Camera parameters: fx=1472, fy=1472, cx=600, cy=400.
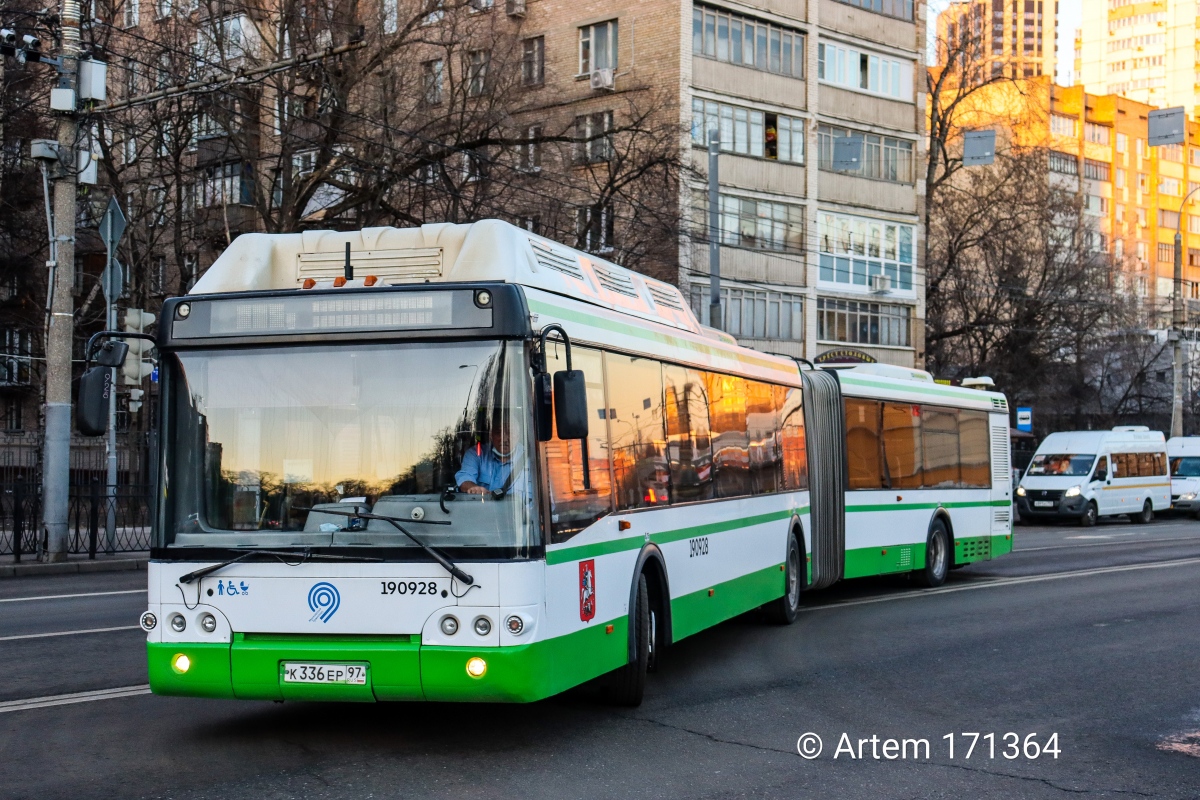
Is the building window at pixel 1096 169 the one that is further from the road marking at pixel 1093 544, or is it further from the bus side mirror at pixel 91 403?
the bus side mirror at pixel 91 403

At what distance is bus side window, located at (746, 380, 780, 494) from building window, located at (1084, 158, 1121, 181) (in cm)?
12425

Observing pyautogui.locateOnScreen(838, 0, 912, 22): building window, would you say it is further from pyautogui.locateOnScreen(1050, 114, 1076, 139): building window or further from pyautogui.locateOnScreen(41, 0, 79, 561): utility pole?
pyautogui.locateOnScreen(1050, 114, 1076, 139): building window

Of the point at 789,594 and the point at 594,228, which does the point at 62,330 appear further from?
the point at 594,228

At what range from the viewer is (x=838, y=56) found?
166ft

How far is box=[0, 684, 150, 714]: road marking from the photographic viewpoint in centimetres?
912

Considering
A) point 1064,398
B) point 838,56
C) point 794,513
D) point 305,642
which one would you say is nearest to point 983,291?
point 1064,398

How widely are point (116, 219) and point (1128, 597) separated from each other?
15709mm

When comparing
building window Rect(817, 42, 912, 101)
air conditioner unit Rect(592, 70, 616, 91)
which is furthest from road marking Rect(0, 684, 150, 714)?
building window Rect(817, 42, 912, 101)

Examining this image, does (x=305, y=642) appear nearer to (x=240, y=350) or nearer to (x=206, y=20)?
(x=240, y=350)

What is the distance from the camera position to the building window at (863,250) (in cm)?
5006

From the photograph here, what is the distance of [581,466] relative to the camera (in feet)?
28.6

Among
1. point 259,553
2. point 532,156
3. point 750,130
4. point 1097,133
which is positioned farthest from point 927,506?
point 1097,133

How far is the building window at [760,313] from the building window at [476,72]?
14.5 meters

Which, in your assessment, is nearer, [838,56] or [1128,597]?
[1128,597]
